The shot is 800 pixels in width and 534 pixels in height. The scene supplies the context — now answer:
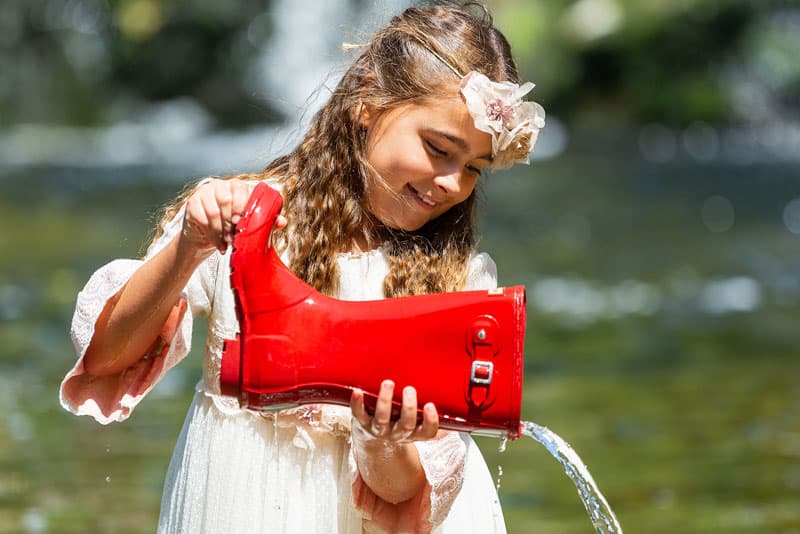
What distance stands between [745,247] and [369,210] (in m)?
7.85

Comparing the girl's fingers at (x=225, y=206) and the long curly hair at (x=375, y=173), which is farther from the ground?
the long curly hair at (x=375, y=173)

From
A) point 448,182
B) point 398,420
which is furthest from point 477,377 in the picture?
point 448,182

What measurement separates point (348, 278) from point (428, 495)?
41 centimetres

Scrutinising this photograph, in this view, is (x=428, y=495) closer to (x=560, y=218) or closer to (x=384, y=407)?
(x=384, y=407)

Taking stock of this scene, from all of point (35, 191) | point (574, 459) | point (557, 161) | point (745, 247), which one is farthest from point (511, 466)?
point (557, 161)

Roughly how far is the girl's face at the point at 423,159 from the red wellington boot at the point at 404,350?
315 mm

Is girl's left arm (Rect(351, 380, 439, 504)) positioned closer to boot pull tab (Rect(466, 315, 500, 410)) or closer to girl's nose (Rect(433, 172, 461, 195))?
boot pull tab (Rect(466, 315, 500, 410))

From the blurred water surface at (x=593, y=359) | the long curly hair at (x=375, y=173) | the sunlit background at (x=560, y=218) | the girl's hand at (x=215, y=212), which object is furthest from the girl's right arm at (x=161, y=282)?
the blurred water surface at (x=593, y=359)

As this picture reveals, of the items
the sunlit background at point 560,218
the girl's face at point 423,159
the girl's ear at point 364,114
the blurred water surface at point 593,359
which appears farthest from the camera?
the sunlit background at point 560,218

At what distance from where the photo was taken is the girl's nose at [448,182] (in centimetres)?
212

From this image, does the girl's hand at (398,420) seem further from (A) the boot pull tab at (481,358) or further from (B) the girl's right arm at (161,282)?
(B) the girl's right arm at (161,282)

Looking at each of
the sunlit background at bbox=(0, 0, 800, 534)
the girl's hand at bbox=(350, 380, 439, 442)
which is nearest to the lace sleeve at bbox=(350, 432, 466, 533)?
the girl's hand at bbox=(350, 380, 439, 442)

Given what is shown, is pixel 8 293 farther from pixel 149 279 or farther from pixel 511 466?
pixel 149 279

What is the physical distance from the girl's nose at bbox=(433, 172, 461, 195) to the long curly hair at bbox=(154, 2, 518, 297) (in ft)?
0.41
